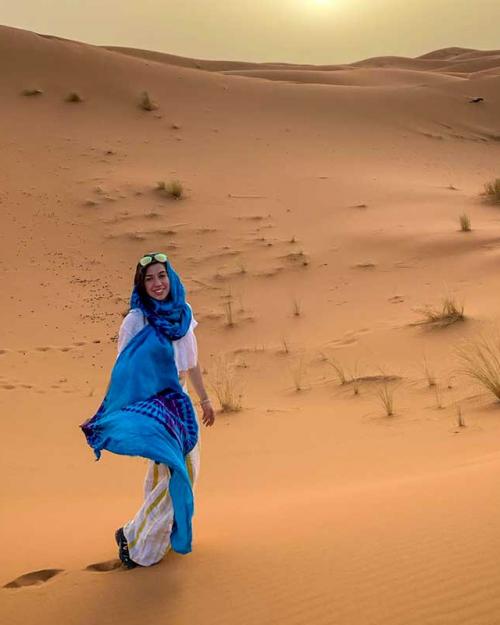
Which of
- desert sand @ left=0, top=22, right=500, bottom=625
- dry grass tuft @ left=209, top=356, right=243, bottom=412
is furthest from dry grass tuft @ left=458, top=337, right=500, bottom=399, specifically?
dry grass tuft @ left=209, top=356, right=243, bottom=412

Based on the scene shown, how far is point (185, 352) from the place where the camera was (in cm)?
361

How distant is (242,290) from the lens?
34.6 ft

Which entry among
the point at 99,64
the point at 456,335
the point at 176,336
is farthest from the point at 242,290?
the point at 99,64

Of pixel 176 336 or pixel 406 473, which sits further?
pixel 406 473

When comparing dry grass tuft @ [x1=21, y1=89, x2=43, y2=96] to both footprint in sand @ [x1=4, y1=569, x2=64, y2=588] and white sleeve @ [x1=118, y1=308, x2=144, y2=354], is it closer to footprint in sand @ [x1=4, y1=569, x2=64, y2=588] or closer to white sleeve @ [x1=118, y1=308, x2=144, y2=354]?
white sleeve @ [x1=118, y1=308, x2=144, y2=354]

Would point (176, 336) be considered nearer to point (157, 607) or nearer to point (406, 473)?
point (157, 607)

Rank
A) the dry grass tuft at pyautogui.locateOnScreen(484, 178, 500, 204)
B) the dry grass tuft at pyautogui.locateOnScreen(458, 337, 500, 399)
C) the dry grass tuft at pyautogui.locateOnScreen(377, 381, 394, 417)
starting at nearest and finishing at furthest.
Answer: the dry grass tuft at pyautogui.locateOnScreen(458, 337, 500, 399)
the dry grass tuft at pyautogui.locateOnScreen(377, 381, 394, 417)
the dry grass tuft at pyautogui.locateOnScreen(484, 178, 500, 204)

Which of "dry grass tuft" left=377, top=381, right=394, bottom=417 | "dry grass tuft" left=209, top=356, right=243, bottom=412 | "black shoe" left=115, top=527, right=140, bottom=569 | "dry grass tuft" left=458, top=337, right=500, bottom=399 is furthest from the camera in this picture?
"dry grass tuft" left=209, top=356, right=243, bottom=412

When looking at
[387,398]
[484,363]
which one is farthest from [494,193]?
[387,398]

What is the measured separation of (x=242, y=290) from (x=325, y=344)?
2.44m

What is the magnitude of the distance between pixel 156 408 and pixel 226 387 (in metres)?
3.44

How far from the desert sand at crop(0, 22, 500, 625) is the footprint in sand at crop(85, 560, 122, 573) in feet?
0.03

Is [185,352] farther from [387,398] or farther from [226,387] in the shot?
[226,387]

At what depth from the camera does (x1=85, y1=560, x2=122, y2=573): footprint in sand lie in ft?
11.1
